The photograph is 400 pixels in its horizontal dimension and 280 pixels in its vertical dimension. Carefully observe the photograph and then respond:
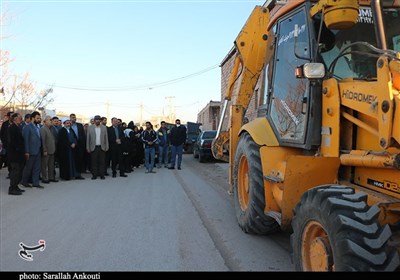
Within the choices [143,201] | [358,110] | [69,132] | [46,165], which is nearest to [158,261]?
[358,110]

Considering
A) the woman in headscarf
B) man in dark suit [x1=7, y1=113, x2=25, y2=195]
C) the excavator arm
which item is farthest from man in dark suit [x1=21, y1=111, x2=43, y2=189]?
the excavator arm

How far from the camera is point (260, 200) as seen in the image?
504 centimetres

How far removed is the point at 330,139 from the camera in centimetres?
382

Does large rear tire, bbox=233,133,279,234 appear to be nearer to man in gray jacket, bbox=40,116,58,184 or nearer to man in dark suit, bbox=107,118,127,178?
man in gray jacket, bbox=40,116,58,184

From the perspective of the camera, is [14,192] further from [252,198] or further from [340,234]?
[340,234]

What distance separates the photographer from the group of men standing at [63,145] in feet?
28.8

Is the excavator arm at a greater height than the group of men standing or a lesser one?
greater

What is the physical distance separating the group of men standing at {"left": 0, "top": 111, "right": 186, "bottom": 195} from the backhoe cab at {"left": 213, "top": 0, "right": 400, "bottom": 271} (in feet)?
18.4

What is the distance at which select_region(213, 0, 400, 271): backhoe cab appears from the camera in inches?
110

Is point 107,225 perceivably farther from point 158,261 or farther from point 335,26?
point 335,26

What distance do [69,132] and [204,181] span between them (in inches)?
173

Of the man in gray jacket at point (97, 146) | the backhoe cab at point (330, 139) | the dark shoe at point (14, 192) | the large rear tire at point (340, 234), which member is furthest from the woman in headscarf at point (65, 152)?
the large rear tire at point (340, 234)

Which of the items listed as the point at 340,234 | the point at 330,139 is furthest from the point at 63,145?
the point at 340,234

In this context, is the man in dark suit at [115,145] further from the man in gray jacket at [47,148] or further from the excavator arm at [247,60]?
the excavator arm at [247,60]
